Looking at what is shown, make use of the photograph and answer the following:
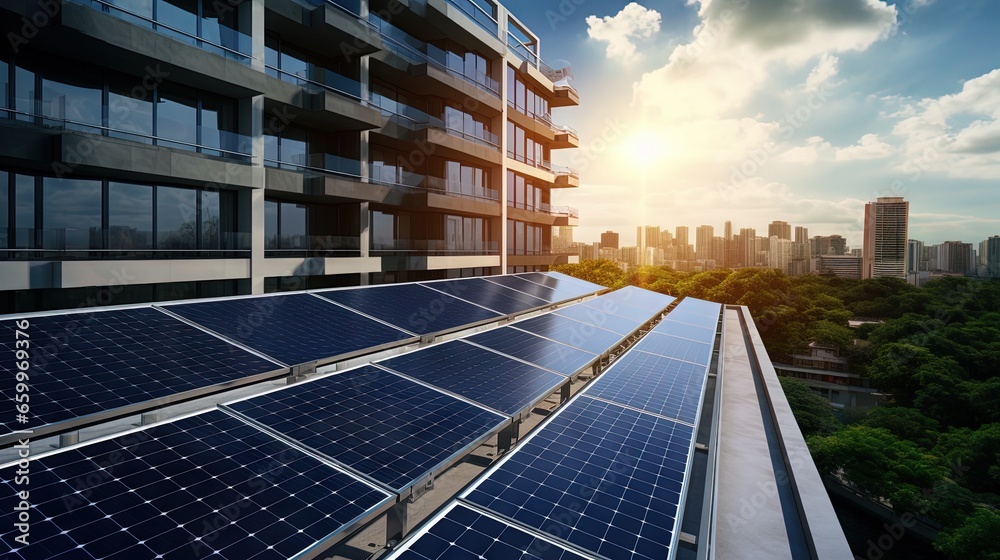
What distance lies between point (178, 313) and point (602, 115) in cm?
2974

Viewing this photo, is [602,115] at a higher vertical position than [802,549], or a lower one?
higher

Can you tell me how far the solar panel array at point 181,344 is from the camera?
5488mm

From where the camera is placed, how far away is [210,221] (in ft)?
62.3

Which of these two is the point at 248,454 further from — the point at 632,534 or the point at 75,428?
the point at 632,534

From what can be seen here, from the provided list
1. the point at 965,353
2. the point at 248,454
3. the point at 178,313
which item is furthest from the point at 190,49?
→ the point at 965,353

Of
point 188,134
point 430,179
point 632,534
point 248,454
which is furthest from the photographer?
point 430,179

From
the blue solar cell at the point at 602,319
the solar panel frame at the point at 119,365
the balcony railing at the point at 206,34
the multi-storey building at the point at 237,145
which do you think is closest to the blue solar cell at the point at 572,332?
the blue solar cell at the point at 602,319

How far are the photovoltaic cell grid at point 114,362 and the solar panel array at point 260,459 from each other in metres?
0.07

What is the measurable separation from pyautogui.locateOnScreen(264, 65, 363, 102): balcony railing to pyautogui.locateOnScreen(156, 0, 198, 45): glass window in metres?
→ 3.03

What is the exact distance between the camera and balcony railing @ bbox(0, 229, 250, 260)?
46.1 feet

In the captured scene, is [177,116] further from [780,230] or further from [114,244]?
[780,230]

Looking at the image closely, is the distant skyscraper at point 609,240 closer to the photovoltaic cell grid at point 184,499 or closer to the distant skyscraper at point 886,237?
the distant skyscraper at point 886,237

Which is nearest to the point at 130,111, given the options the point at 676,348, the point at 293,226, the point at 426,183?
the point at 293,226

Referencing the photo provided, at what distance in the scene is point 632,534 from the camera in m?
4.05
